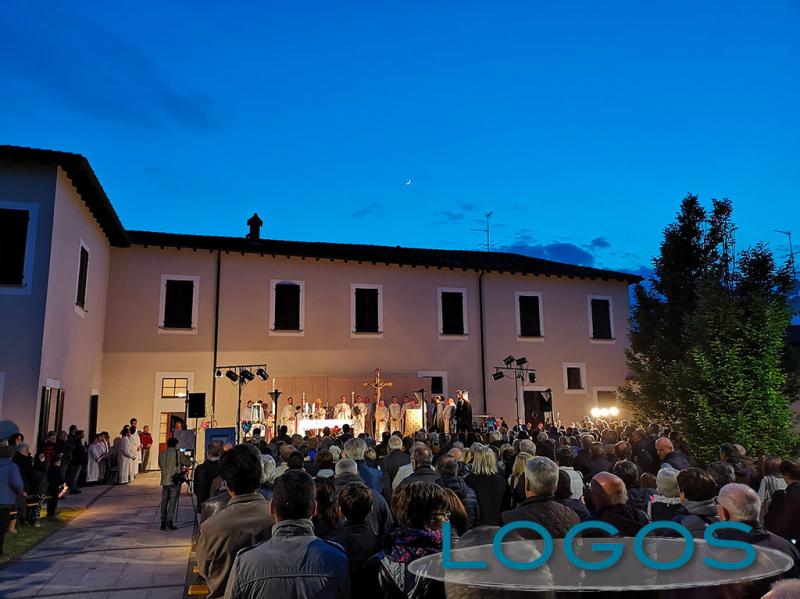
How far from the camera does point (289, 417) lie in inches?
860

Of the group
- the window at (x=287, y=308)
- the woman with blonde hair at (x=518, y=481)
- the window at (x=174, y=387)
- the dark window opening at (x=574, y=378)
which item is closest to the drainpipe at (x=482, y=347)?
the dark window opening at (x=574, y=378)

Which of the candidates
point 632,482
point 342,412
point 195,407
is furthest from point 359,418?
point 632,482

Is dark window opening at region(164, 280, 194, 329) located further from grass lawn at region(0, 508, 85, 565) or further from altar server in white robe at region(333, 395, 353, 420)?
grass lawn at region(0, 508, 85, 565)

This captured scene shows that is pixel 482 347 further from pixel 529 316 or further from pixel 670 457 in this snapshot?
pixel 670 457

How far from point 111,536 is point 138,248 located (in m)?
13.5

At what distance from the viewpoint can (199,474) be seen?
8.99 meters

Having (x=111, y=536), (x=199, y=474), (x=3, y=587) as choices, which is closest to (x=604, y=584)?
(x=199, y=474)

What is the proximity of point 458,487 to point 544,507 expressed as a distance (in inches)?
80.9

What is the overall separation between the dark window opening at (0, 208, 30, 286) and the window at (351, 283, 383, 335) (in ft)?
39.8

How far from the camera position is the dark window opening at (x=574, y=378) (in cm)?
2661

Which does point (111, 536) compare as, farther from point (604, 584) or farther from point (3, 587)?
point (604, 584)

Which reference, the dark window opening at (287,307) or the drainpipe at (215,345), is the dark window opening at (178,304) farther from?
the dark window opening at (287,307)

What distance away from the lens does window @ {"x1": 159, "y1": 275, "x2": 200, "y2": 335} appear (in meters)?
22.2

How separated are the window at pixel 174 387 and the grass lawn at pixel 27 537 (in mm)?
8777
